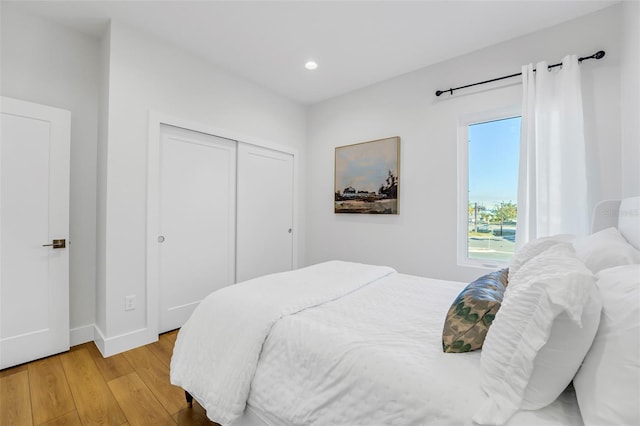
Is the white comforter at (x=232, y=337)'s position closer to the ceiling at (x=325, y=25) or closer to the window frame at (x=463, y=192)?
the window frame at (x=463, y=192)

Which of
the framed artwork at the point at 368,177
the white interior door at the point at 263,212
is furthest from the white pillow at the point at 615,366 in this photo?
the white interior door at the point at 263,212

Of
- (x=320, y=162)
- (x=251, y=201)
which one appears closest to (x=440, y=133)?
(x=320, y=162)

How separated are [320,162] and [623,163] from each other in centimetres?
298

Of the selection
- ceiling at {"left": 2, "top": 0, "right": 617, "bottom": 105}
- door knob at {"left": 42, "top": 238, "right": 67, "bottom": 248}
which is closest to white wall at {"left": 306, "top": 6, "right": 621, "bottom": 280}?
ceiling at {"left": 2, "top": 0, "right": 617, "bottom": 105}

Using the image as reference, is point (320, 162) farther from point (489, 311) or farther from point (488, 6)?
point (489, 311)

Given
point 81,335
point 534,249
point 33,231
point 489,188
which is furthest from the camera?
point 489,188

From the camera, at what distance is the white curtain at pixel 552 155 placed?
2162 mm

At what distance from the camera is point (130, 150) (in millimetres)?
2430

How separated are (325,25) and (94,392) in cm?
321

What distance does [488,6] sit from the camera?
2152 millimetres

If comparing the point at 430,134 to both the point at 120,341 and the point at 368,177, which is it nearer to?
the point at 368,177

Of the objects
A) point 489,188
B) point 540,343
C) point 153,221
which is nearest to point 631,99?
point 489,188

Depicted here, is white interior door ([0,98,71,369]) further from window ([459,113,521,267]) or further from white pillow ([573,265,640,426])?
window ([459,113,521,267])

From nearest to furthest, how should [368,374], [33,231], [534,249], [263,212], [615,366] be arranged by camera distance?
[615,366] → [368,374] → [534,249] → [33,231] → [263,212]
